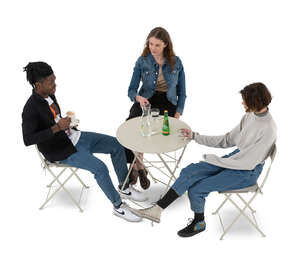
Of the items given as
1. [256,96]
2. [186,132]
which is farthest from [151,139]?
[256,96]

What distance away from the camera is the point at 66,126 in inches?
144

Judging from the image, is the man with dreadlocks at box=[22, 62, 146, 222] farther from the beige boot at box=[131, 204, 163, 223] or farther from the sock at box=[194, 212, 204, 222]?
the sock at box=[194, 212, 204, 222]

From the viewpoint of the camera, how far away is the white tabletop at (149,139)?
3645 millimetres

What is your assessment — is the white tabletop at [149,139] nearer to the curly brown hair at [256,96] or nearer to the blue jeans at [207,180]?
the blue jeans at [207,180]

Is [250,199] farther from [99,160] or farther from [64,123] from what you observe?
[64,123]

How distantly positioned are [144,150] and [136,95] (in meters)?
1.09

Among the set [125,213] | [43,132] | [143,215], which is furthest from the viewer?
[125,213]

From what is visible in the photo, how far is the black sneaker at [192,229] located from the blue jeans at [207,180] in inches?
5.8

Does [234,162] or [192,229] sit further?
[192,229]

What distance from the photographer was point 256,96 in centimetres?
323

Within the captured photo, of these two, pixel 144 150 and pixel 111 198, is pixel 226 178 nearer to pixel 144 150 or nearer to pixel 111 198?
pixel 144 150

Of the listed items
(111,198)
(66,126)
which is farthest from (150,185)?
(66,126)

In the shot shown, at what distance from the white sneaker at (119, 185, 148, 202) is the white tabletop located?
73cm

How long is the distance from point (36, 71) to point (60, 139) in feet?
2.32
